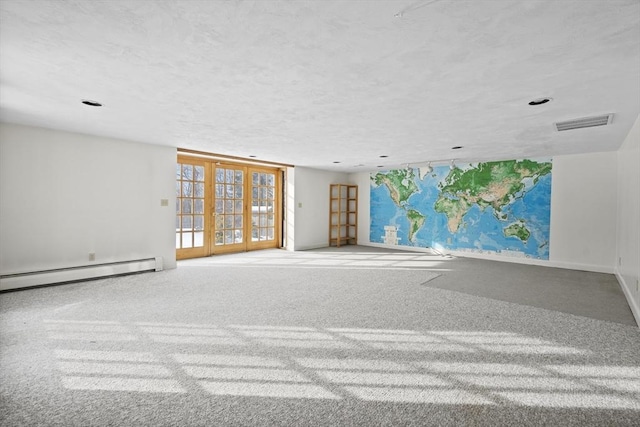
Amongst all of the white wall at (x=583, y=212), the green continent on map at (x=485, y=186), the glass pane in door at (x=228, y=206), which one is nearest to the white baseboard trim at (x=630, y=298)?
the white wall at (x=583, y=212)

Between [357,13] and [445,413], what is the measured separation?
2.20m

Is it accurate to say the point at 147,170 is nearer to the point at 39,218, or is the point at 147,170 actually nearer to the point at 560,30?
the point at 39,218

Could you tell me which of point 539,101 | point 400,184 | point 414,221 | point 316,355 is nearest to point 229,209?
point 400,184

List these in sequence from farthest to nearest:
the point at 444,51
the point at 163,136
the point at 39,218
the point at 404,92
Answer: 1. the point at 163,136
2. the point at 39,218
3. the point at 404,92
4. the point at 444,51

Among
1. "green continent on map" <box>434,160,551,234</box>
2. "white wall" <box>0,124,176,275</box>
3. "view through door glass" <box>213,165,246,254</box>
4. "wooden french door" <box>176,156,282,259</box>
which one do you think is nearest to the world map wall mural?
"green continent on map" <box>434,160,551,234</box>

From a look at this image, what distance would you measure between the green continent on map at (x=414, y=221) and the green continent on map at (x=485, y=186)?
1.52ft

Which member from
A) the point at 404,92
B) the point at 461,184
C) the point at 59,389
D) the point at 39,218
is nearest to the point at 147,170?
the point at 39,218

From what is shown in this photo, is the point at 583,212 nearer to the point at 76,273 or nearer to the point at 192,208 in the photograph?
the point at 192,208

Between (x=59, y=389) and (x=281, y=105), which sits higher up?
(x=281, y=105)

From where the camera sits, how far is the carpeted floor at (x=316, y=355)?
1743mm

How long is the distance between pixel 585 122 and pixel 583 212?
2.83m

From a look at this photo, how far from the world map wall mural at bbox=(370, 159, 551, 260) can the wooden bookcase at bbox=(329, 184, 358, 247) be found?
0.68 m

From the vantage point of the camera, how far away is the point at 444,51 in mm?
2018

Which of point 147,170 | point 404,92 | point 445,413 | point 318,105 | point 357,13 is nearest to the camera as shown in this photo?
point 357,13
